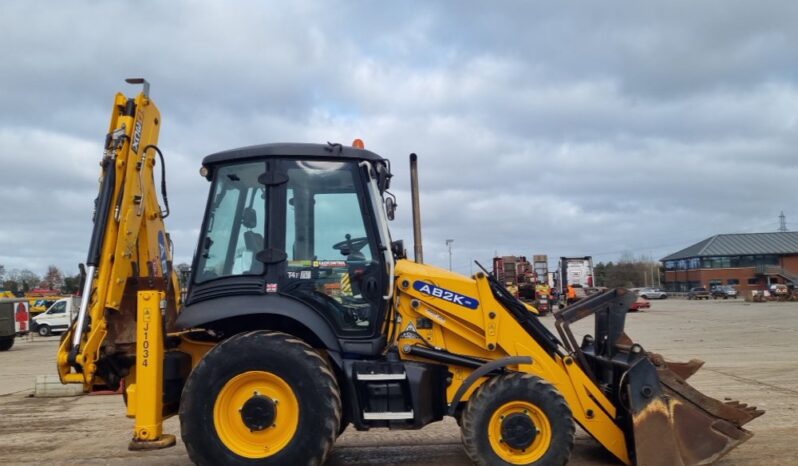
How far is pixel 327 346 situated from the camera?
17.5ft

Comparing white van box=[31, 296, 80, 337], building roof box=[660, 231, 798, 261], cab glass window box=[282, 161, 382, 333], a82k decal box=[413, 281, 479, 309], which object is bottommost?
white van box=[31, 296, 80, 337]

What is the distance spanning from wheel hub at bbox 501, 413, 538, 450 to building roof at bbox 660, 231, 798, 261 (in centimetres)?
9124

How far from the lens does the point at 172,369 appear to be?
216 inches

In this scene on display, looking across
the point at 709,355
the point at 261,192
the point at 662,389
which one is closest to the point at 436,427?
the point at 662,389

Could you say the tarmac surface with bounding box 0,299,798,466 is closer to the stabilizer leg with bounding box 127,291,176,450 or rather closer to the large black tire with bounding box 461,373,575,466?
the large black tire with bounding box 461,373,575,466

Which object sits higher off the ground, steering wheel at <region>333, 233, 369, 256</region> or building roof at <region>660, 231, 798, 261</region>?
building roof at <region>660, 231, 798, 261</region>

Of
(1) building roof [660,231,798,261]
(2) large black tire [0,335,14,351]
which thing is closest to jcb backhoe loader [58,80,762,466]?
(2) large black tire [0,335,14,351]

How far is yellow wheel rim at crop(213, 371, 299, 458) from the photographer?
16.5 feet

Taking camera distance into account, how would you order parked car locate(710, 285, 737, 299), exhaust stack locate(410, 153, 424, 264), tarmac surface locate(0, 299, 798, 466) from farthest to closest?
1. parked car locate(710, 285, 737, 299)
2. tarmac surface locate(0, 299, 798, 466)
3. exhaust stack locate(410, 153, 424, 264)

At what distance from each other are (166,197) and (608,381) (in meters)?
4.60

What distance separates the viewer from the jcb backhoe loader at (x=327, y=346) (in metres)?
5.07

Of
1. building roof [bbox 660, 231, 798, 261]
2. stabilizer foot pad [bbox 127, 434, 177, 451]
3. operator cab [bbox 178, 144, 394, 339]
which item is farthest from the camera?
building roof [bbox 660, 231, 798, 261]

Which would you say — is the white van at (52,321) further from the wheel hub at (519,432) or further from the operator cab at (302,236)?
the wheel hub at (519,432)

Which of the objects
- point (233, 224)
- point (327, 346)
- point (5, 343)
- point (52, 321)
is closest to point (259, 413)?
point (327, 346)
